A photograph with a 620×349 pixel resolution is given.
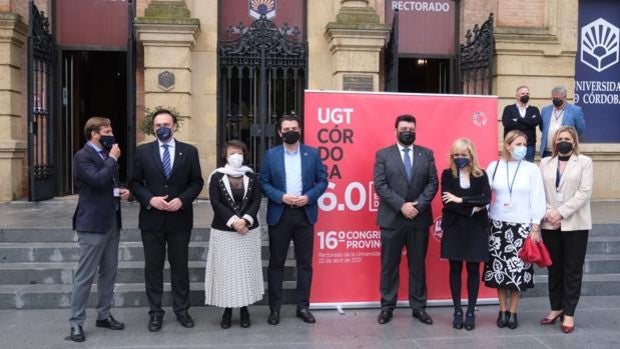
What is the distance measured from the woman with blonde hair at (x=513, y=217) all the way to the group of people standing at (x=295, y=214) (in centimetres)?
1

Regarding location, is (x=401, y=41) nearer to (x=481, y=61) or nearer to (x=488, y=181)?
(x=481, y=61)

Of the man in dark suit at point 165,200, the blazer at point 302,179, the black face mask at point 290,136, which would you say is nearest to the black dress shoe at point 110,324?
the man in dark suit at point 165,200

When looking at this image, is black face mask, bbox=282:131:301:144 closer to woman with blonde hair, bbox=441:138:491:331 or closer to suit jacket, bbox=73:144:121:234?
woman with blonde hair, bbox=441:138:491:331

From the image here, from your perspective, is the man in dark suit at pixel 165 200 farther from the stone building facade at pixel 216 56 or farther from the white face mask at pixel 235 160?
the stone building facade at pixel 216 56

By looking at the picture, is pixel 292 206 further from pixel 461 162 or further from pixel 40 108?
pixel 40 108

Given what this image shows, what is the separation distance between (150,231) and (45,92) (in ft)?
22.9

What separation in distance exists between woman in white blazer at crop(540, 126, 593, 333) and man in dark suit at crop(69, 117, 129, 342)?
4212 mm

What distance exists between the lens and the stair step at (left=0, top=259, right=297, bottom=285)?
755cm

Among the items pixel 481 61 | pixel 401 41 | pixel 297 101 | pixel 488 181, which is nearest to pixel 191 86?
pixel 297 101

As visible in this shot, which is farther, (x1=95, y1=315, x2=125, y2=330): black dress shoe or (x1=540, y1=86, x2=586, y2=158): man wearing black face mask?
(x1=540, y1=86, x2=586, y2=158): man wearing black face mask

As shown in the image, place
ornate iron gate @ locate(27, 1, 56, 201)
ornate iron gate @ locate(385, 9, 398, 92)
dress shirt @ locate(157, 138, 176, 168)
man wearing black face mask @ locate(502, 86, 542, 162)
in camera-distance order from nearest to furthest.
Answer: dress shirt @ locate(157, 138, 176, 168), man wearing black face mask @ locate(502, 86, 542, 162), ornate iron gate @ locate(27, 1, 56, 201), ornate iron gate @ locate(385, 9, 398, 92)

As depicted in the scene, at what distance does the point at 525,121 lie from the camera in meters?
9.35

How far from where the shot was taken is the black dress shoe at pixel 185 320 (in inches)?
258

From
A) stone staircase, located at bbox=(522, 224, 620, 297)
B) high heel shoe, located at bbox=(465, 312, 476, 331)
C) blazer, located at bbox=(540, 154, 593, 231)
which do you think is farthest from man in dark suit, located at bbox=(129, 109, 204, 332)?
stone staircase, located at bbox=(522, 224, 620, 297)
